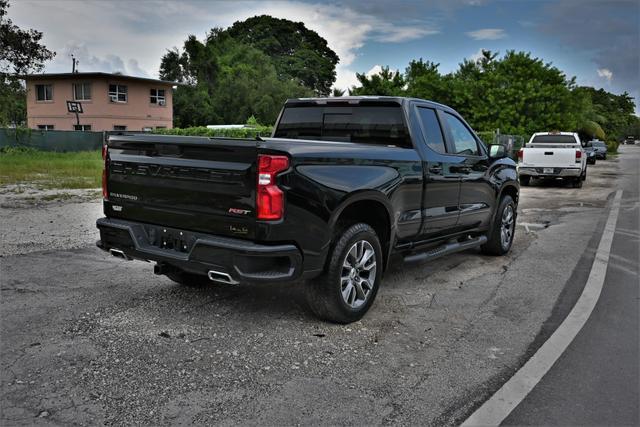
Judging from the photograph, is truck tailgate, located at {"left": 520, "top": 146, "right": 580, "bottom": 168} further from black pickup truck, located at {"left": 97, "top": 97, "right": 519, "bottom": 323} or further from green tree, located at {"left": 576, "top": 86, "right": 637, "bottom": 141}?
green tree, located at {"left": 576, "top": 86, "right": 637, "bottom": 141}

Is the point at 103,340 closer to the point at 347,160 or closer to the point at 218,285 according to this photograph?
the point at 218,285

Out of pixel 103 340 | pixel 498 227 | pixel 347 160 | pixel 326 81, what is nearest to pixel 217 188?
pixel 347 160

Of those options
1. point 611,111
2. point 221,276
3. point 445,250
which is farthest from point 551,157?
point 611,111

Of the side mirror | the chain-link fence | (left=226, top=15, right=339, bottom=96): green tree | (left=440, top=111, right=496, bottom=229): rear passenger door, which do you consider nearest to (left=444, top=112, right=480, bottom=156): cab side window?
(left=440, top=111, right=496, bottom=229): rear passenger door

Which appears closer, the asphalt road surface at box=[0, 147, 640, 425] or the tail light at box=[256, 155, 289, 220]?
the asphalt road surface at box=[0, 147, 640, 425]

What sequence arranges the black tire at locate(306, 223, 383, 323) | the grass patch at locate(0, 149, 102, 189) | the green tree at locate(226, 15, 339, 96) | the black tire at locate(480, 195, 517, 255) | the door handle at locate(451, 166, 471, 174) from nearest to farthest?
1. the black tire at locate(306, 223, 383, 323)
2. the door handle at locate(451, 166, 471, 174)
3. the black tire at locate(480, 195, 517, 255)
4. the grass patch at locate(0, 149, 102, 189)
5. the green tree at locate(226, 15, 339, 96)

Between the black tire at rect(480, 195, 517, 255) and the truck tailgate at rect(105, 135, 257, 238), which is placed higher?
the truck tailgate at rect(105, 135, 257, 238)

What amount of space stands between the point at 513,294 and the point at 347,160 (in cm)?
239

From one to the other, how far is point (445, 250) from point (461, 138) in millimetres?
1362

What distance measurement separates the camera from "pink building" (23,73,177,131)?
42344 mm

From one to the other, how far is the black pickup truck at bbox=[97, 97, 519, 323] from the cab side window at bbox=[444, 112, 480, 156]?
270 mm

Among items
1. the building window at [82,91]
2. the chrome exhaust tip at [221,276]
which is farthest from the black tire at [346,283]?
the building window at [82,91]

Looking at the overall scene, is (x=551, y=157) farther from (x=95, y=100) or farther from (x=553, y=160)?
(x=95, y=100)

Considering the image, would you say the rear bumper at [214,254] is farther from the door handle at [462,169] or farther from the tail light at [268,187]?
the door handle at [462,169]
